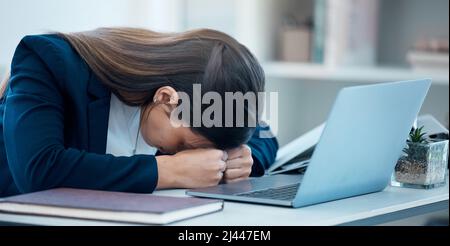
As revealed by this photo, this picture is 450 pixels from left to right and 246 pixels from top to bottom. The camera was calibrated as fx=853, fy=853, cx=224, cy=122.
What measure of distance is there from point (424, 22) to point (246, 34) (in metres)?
0.61

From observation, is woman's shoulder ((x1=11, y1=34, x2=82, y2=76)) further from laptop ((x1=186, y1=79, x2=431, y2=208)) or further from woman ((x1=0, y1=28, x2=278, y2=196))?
laptop ((x1=186, y1=79, x2=431, y2=208))

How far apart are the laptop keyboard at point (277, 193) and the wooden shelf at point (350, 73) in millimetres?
1439

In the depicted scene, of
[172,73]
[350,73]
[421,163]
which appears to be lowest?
[350,73]

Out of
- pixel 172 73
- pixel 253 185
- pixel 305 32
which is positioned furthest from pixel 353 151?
pixel 305 32

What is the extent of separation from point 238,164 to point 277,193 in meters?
0.15

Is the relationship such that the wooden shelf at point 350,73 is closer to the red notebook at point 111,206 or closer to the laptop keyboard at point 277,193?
the laptop keyboard at point 277,193

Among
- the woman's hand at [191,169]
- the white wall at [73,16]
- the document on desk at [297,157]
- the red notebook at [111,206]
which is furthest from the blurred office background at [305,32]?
the red notebook at [111,206]

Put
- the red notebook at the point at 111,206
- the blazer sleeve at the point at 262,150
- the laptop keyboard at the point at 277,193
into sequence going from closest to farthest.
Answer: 1. the red notebook at the point at 111,206
2. the laptop keyboard at the point at 277,193
3. the blazer sleeve at the point at 262,150

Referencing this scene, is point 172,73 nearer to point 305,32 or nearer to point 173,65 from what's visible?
point 173,65

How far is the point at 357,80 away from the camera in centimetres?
286

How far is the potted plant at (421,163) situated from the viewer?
4.40 feet

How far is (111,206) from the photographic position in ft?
3.44

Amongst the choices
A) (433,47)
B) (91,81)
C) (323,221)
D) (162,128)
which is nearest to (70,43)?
(91,81)

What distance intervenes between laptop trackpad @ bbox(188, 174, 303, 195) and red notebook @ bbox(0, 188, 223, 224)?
0.13 meters
